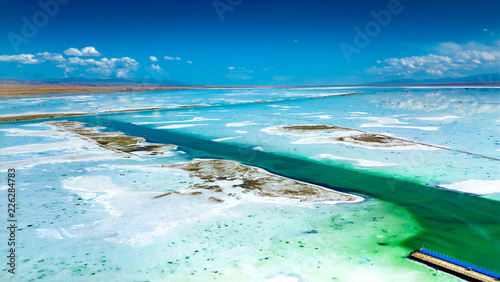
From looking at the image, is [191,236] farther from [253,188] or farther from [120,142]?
[120,142]

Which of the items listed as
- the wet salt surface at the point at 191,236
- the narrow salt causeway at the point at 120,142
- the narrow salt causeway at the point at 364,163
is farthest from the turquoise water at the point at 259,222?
the narrow salt causeway at the point at 120,142

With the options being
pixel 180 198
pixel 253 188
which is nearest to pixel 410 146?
pixel 253 188

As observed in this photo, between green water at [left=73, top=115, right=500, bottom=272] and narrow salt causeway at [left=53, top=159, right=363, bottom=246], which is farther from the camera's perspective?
narrow salt causeway at [left=53, top=159, right=363, bottom=246]

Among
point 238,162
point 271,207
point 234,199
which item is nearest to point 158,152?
point 238,162

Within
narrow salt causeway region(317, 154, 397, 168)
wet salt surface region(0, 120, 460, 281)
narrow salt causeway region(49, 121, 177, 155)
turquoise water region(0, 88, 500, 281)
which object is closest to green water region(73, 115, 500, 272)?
turquoise water region(0, 88, 500, 281)

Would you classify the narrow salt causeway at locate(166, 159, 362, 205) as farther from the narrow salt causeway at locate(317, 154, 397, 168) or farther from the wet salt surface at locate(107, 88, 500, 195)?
the narrow salt causeway at locate(317, 154, 397, 168)

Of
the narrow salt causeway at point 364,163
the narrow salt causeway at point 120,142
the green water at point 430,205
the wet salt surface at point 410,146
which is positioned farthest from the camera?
the narrow salt causeway at point 120,142

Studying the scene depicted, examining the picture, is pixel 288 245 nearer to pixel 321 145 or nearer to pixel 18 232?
pixel 18 232

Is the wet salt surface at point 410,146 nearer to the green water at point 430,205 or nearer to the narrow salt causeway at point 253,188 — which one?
the green water at point 430,205
